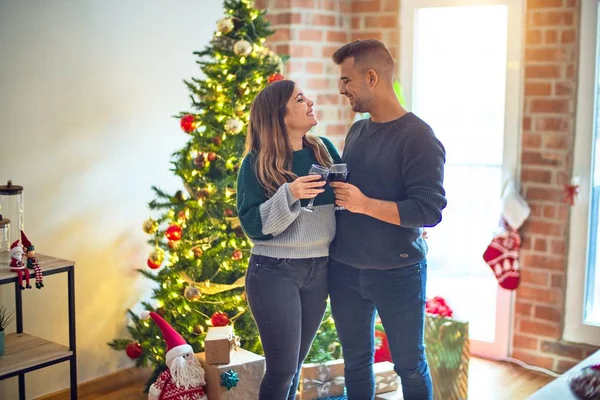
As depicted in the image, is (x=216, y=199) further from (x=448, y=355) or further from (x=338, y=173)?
(x=448, y=355)

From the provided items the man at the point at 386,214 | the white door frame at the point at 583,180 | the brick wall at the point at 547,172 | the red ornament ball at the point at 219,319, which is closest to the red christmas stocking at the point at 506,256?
the brick wall at the point at 547,172

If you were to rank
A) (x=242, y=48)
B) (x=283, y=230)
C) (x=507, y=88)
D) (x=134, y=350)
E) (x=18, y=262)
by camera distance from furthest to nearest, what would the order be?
(x=507, y=88), (x=134, y=350), (x=242, y=48), (x=18, y=262), (x=283, y=230)

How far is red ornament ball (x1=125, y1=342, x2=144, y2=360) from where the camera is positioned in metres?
3.54

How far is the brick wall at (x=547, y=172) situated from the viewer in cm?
379

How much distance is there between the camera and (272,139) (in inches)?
100

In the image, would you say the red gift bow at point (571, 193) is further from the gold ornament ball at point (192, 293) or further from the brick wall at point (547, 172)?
the gold ornament ball at point (192, 293)

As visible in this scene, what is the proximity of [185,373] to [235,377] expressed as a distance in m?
0.20

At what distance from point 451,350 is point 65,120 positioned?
6.66 ft

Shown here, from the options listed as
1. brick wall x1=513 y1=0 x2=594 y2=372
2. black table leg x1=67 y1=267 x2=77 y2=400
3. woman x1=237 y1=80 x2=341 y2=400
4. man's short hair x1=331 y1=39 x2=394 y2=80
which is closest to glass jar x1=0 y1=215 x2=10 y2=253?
black table leg x1=67 y1=267 x2=77 y2=400

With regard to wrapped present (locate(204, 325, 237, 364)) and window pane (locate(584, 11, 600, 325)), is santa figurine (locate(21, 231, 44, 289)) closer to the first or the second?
wrapped present (locate(204, 325, 237, 364))

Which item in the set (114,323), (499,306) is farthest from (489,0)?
(114,323)

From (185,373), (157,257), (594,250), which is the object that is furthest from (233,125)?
(594,250)

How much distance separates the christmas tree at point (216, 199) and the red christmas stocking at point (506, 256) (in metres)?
1.40

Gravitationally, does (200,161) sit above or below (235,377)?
above
